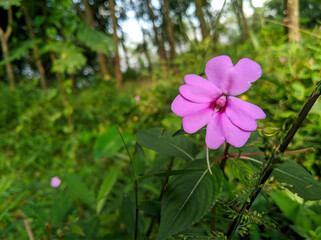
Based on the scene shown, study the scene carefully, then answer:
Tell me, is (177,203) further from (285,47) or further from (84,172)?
(84,172)

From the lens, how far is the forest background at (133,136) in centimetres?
47

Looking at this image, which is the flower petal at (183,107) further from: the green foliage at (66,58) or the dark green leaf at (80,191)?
the green foliage at (66,58)

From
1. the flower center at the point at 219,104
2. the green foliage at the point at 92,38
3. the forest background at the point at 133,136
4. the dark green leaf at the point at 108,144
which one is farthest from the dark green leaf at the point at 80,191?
the green foliage at the point at 92,38

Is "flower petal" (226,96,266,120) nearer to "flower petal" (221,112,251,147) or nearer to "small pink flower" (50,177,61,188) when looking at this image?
"flower petal" (221,112,251,147)

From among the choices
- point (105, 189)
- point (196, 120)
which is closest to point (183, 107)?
point (196, 120)

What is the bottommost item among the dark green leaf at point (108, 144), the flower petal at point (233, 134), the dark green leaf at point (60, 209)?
the dark green leaf at point (108, 144)

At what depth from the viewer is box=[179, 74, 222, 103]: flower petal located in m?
0.33

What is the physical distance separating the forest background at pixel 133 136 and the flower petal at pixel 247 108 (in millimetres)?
34

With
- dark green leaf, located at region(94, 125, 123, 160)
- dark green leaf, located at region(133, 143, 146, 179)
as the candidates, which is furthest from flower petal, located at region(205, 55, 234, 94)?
dark green leaf, located at region(94, 125, 123, 160)

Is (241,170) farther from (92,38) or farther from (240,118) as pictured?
(92,38)

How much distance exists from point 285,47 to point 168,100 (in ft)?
3.62

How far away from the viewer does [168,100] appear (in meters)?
2.13

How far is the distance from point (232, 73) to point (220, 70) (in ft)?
0.06

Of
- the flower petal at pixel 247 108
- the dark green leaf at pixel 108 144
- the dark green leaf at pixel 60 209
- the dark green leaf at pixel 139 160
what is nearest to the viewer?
the flower petal at pixel 247 108
